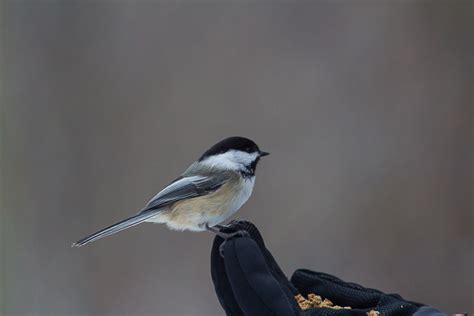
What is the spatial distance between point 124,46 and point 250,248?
175cm

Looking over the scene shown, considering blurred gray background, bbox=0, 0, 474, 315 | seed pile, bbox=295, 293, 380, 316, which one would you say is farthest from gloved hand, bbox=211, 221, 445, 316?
blurred gray background, bbox=0, 0, 474, 315

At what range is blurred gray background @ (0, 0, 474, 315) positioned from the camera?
230 centimetres

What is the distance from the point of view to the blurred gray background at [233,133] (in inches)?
90.7

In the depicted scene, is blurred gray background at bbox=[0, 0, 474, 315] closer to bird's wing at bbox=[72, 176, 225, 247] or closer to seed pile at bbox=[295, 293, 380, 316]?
bird's wing at bbox=[72, 176, 225, 247]

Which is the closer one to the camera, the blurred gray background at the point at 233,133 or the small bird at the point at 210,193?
the small bird at the point at 210,193

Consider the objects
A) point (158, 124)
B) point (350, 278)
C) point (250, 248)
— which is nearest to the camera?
point (250, 248)

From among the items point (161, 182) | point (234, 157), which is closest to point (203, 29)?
point (161, 182)

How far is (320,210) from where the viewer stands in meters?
2.34

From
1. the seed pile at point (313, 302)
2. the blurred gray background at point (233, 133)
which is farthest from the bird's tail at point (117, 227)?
the blurred gray background at point (233, 133)

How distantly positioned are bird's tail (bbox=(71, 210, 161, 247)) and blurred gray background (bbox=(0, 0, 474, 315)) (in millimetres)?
992

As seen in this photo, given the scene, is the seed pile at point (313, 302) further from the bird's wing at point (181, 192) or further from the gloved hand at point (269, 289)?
the bird's wing at point (181, 192)

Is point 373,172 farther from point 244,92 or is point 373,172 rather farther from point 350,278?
point 244,92

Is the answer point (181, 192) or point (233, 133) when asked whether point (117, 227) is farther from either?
point (233, 133)

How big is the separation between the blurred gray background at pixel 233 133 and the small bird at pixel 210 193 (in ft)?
3.01
